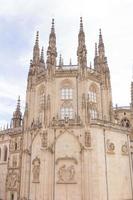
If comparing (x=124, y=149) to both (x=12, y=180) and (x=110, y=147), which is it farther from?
(x=12, y=180)

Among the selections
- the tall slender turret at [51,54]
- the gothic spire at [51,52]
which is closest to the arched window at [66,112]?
the tall slender turret at [51,54]

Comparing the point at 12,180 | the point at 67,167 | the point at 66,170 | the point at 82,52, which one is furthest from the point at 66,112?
the point at 12,180

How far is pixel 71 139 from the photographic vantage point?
38.0 meters

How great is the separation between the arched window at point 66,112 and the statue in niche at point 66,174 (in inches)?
320

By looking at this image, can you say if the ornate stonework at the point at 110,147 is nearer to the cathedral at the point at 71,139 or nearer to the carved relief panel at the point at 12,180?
the cathedral at the point at 71,139

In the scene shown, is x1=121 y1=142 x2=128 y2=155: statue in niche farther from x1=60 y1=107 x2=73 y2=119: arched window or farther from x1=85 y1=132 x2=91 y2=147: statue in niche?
x1=60 y1=107 x2=73 y2=119: arched window

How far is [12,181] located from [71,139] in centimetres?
1646

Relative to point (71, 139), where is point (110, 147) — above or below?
below

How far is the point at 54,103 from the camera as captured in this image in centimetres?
4078

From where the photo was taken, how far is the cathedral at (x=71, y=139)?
36219mm

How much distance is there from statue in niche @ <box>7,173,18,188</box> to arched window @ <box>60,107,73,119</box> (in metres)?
15.9

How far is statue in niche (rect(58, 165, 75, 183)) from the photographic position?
119ft

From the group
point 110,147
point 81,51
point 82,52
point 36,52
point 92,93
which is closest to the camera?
point 110,147

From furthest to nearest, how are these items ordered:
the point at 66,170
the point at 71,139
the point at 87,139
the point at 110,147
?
the point at 110,147
the point at 71,139
the point at 87,139
the point at 66,170
